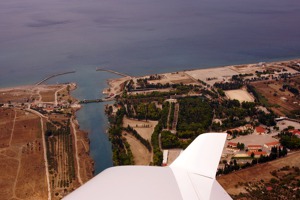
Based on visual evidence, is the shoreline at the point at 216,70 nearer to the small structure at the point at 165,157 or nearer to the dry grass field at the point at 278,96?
the dry grass field at the point at 278,96

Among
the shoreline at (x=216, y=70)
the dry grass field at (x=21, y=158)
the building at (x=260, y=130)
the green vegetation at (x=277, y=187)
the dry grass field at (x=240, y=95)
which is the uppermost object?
the shoreline at (x=216, y=70)

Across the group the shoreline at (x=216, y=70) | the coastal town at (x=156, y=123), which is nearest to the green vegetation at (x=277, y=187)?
the coastal town at (x=156, y=123)

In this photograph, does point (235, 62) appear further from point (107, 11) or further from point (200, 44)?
point (107, 11)

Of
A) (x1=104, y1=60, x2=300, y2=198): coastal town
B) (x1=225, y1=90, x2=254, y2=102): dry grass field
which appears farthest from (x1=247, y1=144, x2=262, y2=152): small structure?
(x1=225, y1=90, x2=254, y2=102): dry grass field

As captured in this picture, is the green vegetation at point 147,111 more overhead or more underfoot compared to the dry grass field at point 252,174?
more overhead

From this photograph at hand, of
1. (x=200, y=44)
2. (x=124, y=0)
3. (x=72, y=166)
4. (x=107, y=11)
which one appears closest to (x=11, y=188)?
(x=72, y=166)

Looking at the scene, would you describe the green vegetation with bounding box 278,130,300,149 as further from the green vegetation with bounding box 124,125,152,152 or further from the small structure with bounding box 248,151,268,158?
the green vegetation with bounding box 124,125,152,152

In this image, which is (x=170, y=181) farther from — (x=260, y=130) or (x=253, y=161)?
(x=260, y=130)
